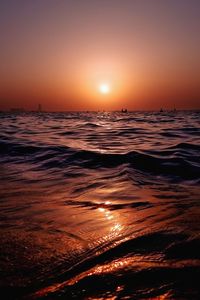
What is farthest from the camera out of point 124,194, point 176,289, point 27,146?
point 27,146

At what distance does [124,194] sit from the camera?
3979 millimetres

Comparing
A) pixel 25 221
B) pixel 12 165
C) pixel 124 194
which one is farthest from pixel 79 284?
pixel 12 165

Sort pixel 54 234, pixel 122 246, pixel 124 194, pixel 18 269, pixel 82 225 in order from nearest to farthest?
pixel 18 269
pixel 122 246
pixel 54 234
pixel 82 225
pixel 124 194

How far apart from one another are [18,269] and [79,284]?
0.46 metres

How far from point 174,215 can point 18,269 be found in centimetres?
174

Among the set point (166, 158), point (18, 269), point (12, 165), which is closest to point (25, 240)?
point (18, 269)

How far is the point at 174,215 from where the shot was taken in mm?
3051

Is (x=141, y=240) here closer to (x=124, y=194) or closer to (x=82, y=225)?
(x=82, y=225)

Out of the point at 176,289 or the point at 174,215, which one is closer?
the point at 176,289

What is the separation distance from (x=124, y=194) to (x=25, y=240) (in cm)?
183

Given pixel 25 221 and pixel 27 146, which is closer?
pixel 25 221

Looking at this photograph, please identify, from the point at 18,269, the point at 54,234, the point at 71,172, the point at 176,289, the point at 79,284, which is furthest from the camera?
the point at 71,172

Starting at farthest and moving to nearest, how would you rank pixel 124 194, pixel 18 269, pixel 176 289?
pixel 124 194, pixel 18 269, pixel 176 289

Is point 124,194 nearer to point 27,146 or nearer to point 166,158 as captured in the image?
point 166,158
